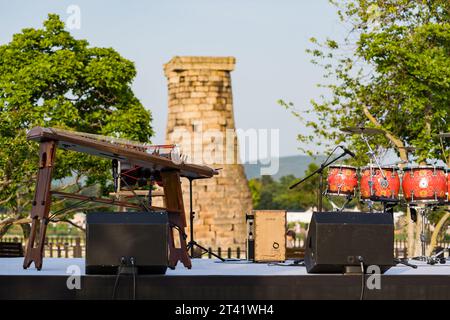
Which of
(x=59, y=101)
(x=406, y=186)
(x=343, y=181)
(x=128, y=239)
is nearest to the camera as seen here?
(x=128, y=239)

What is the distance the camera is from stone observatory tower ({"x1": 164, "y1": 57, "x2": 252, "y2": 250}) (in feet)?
152

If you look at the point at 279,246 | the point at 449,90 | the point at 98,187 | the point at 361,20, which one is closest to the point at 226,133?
the point at 98,187

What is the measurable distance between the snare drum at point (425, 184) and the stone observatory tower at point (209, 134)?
102 ft

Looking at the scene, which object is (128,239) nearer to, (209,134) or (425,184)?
(425,184)

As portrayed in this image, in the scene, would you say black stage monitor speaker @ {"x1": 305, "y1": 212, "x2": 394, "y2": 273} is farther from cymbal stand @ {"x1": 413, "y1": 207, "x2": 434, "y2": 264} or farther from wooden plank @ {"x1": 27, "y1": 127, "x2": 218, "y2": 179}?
cymbal stand @ {"x1": 413, "y1": 207, "x2": 434, "y2": 264}

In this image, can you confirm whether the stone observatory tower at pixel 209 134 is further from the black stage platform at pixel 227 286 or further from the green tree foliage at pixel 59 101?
the black stage platform at pixel 227 286

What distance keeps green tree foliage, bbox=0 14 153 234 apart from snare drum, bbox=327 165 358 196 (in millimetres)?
18147

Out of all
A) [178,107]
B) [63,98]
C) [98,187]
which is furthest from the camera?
[178,107]

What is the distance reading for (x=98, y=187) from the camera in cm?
3691

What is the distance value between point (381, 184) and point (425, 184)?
64 cm

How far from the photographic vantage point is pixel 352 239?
11.4 m

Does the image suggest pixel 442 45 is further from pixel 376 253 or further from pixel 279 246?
pixel 376 253

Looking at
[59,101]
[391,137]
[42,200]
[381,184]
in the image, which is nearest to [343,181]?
[381,184]
